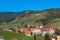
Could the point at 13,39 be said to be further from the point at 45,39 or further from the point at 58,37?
the point at 58,37

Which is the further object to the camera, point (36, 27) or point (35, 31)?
point (36, 27)

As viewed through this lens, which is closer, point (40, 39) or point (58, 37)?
point (40, 39)

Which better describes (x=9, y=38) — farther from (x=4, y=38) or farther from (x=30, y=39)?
(x=30, y=39)

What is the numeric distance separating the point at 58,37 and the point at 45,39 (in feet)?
17.3

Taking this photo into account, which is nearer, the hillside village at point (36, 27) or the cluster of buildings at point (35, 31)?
the hillside village at point (36, 27)

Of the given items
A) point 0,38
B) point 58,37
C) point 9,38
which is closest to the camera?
point 0,38

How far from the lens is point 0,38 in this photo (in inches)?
1171

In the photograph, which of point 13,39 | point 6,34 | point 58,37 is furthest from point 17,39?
point 58,37

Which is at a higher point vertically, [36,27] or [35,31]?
[36,27]

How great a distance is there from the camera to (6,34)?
3344 cm

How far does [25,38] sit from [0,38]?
3938 mm

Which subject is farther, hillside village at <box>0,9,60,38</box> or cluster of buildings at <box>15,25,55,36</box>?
cluster of buildings at <box>15,25,55,36</box>

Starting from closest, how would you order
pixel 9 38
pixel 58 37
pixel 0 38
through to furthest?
pixel 0 38 → pixel 9 38 → pixel 58 37

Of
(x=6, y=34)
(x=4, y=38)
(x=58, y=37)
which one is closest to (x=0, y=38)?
(x=4, y=38)
